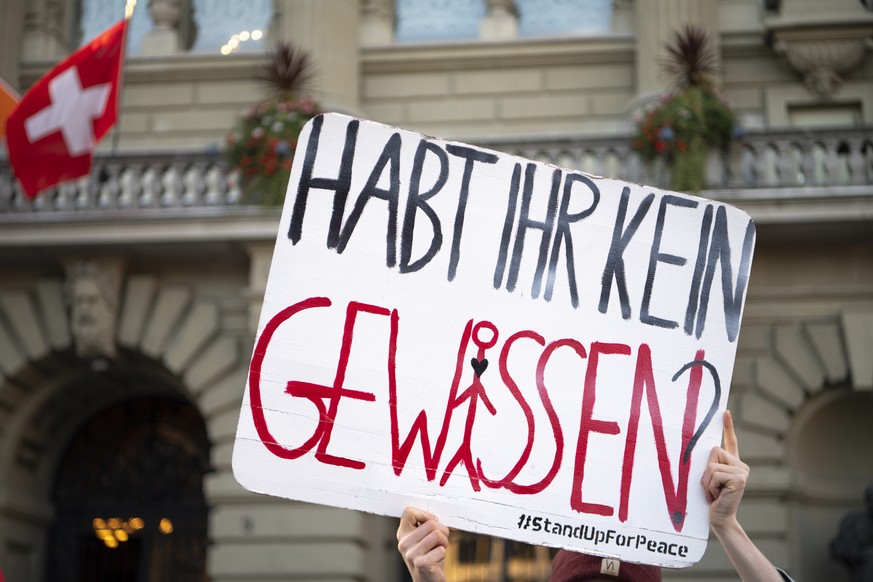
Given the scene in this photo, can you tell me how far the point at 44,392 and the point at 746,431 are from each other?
822 centimetres

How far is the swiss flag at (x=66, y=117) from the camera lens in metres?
12.1

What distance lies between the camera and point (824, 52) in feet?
46.0

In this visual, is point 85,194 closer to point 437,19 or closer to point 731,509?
point 437,19

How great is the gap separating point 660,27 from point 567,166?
7.86 ft

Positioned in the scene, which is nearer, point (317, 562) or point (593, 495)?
point (593, 495)

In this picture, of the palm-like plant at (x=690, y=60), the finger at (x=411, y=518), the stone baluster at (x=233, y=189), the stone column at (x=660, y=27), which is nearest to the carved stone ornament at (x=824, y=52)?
the stone column at (x=660, y=27)

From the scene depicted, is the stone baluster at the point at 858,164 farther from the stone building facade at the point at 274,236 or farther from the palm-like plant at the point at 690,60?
the palm-like plant at the point at 690,60

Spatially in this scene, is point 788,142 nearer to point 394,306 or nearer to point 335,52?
point 335,52

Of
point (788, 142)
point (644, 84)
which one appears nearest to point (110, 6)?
point (644, 84)

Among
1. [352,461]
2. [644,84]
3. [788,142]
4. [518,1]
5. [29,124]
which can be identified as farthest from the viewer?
[518,1]

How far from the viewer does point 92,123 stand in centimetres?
1227

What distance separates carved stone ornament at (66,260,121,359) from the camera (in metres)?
13.5

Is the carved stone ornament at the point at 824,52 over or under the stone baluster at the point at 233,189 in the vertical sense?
over

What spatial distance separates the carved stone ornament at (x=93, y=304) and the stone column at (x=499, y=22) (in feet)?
17.8
